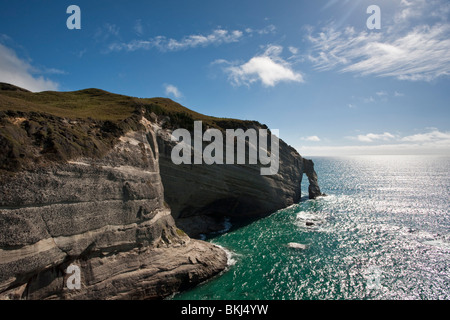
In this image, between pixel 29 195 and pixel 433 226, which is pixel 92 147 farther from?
pixel 433 226

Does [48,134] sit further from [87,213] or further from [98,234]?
[98,234]

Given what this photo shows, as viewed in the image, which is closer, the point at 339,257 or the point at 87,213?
the point at 87,213

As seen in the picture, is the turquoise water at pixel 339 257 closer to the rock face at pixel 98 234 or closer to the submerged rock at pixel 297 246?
the submerged rock at pixel 297 246

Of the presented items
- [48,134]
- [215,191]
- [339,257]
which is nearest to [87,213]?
[48,134]

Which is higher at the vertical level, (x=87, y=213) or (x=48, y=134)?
(x=48, y=134)

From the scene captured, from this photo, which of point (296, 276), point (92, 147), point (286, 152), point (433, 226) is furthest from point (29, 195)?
point (433, 226)

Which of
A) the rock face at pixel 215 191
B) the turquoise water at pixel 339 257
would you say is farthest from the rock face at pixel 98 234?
the rock face at pixel 215 191
